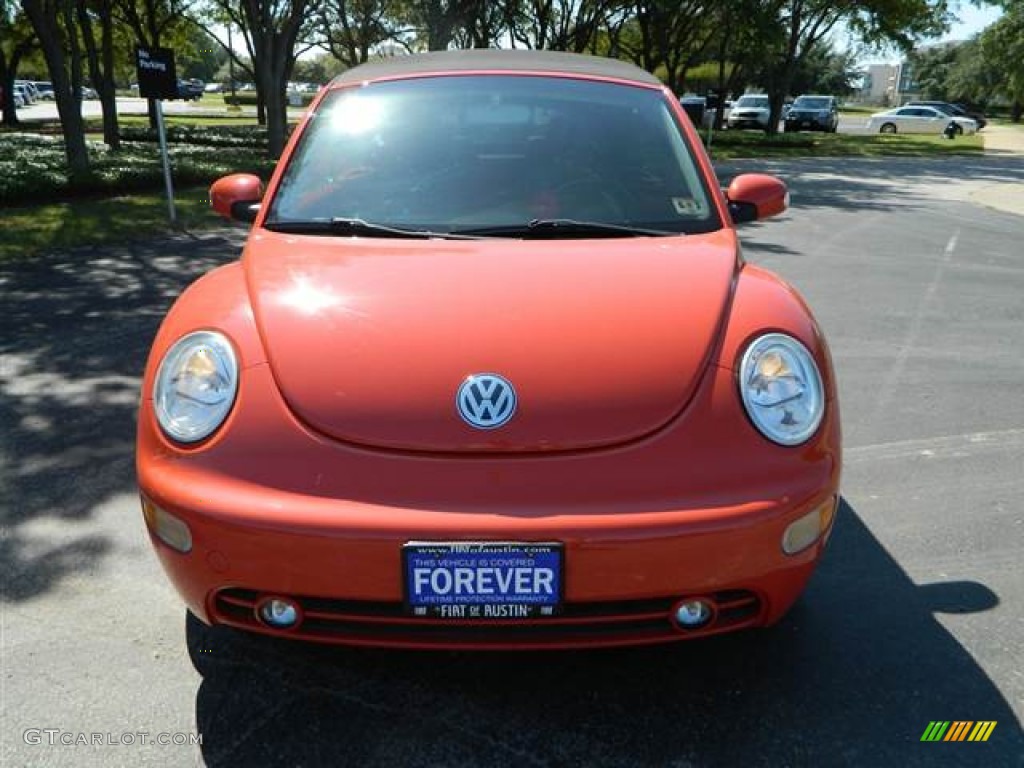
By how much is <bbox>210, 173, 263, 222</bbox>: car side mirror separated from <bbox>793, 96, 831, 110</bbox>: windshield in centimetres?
4115

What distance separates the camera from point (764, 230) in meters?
10.5

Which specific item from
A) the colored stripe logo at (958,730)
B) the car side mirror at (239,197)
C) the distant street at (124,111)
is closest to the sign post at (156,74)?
the car side mirror at (239,197)

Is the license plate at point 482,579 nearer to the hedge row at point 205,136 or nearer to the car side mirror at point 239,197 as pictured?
the car side mirror at point 239,197

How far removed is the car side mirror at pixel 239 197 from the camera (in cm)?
336

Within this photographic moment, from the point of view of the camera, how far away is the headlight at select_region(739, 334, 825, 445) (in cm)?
202

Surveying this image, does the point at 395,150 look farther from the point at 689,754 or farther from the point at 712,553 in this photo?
the point at 689,754

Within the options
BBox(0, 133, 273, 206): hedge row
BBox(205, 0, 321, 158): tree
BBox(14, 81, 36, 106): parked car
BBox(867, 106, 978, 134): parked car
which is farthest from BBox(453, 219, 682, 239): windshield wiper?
BBox(14, 81, 36, 106): parked car

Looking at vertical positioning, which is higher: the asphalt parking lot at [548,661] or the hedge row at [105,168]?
the hedge row at [105,168]

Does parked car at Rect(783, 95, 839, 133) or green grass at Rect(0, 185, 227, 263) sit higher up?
parked car at Rect(783, 95, 839, 133)

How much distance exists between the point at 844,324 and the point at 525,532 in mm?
5043

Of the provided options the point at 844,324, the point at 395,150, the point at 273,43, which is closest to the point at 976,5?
the point at 273,43

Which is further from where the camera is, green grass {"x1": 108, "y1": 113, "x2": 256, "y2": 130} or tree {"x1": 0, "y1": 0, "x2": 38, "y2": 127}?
green grass {"x1": 108, "y1": 113, "x2": 256, "y2": 130}

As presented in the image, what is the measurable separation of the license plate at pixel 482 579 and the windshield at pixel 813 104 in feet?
139

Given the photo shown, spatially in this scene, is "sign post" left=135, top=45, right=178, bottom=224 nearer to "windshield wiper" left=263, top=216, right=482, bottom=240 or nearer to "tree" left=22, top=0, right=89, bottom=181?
"tree" left=22, top=0, right=89, bottom=181
